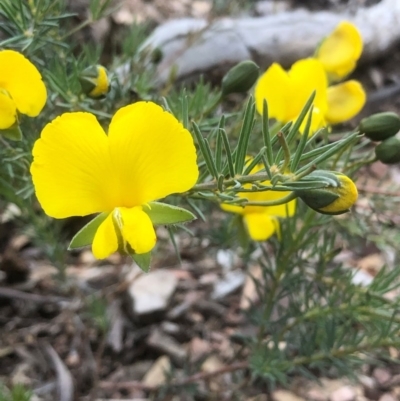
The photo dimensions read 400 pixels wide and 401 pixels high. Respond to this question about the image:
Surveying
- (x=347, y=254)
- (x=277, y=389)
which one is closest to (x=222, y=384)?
(x=277, y=389)

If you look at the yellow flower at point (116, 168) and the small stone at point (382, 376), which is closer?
the yellow flower at point (116, 168)

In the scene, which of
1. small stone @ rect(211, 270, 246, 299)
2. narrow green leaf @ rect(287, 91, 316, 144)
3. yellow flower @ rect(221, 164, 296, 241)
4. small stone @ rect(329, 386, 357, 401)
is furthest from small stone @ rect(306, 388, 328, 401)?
narrow green leaf @ rect(287, 91, 316, 144)

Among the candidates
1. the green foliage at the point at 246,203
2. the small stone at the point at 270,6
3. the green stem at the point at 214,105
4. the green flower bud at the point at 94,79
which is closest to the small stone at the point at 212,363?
the green foliage at the point at 246,203

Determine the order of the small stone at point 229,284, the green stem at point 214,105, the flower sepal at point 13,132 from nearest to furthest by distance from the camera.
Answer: the flower sepal at point 13,132
the green stem at point 214,105
the small stone at point 229,284

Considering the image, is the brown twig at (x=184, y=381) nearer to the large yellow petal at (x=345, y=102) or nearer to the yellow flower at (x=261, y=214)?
the yellow flower at (x=261, y=214)

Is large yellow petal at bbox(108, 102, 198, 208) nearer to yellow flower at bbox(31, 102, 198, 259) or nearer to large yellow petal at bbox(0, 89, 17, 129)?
yellow flower at bbox(31, 102, 198, 259)
